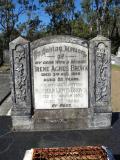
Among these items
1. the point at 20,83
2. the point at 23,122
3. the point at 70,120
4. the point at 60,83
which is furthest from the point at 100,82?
the point at 23,122

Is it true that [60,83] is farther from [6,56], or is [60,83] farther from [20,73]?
[6,56]

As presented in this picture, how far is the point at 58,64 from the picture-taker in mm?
7398

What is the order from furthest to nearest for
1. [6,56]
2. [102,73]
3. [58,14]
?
[58,14] < [6,56] < [102,73]

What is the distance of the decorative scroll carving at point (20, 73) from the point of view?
7.41 m

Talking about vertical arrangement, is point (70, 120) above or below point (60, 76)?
below

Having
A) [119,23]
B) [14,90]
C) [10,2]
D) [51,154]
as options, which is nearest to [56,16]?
[10,2]

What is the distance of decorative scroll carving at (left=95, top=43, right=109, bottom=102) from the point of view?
7.31m

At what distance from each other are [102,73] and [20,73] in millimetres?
1878

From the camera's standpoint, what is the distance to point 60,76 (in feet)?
24.5

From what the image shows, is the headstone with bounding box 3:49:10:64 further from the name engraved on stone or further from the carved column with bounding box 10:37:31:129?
the name engraved on stone

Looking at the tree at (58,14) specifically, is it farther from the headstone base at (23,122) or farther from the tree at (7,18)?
the headstone base at (23,122)

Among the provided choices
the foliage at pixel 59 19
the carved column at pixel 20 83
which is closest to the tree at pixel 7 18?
the foliage at pixel 59 19

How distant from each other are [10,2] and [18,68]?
3171 centimetres

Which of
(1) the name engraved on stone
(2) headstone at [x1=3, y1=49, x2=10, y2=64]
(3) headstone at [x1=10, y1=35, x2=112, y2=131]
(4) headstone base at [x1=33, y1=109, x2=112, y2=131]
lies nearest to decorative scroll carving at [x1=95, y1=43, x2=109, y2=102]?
(3) headstone at [x1=10, y1=35, x2=112, y2=131]
